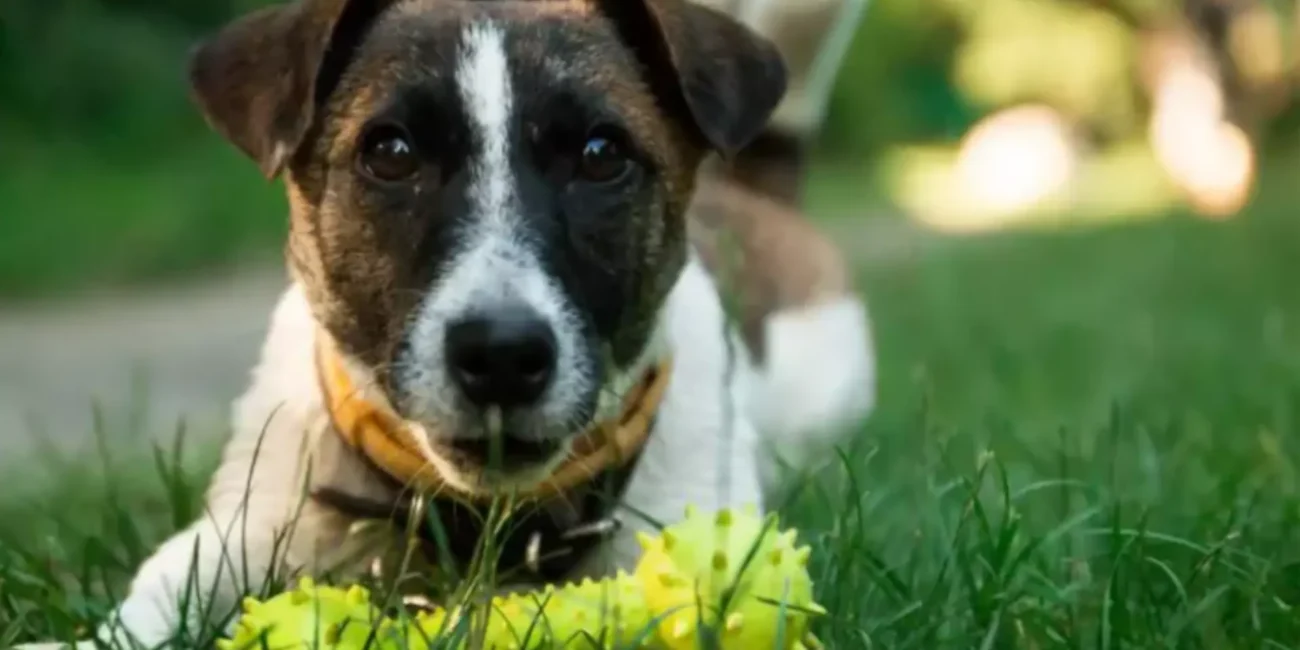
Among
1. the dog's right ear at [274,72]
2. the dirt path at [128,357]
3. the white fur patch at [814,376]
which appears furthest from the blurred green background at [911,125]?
the dog's right ear at [274,72]

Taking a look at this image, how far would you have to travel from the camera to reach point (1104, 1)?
2288 centimetres

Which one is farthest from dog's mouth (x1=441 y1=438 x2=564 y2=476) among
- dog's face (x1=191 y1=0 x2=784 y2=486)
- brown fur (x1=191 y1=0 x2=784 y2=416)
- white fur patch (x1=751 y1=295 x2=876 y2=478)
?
white fur patch (x1=751 y1=295 x2=876 y2=478)

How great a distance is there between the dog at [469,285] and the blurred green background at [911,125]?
6.12 metres

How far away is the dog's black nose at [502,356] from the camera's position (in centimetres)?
257

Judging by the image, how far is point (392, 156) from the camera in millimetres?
2855

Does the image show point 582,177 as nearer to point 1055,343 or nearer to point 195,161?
point 1055,343

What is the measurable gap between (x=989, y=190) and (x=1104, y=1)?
455 centimetres

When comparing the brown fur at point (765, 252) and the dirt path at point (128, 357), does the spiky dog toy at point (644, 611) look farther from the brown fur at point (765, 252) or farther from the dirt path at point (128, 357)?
the dirt path at point (128, 357)

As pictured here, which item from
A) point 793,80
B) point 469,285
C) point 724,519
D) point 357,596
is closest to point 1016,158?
point 793,80

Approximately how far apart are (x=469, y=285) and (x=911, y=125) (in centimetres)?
2261

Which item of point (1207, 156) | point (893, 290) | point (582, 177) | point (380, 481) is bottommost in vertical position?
point (1207, 156)

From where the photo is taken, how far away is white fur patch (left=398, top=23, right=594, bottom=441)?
2617 mm

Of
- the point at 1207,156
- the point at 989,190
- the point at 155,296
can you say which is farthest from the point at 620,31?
the point at 989,190

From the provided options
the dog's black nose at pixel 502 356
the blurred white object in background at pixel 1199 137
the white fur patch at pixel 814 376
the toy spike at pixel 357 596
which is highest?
the dog's black nose at pixel 502 356
